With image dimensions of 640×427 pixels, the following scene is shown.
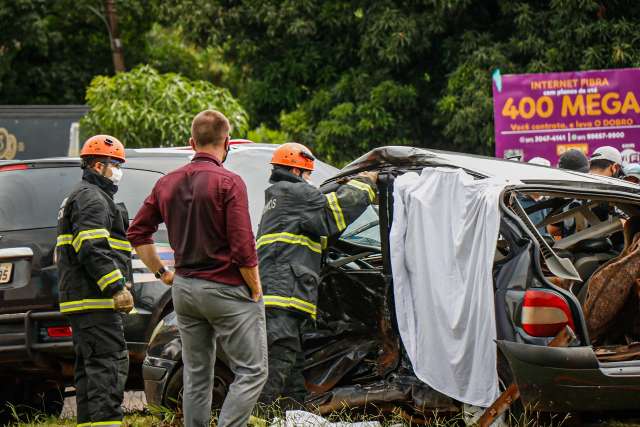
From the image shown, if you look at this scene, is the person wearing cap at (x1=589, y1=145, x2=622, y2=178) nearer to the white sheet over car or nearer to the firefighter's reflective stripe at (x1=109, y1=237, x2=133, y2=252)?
the white sheet over car

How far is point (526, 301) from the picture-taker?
16.3 ft

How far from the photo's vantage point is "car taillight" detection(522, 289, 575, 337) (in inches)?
194

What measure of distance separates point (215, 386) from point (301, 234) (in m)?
1.03

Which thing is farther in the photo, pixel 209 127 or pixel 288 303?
pixel 288 303

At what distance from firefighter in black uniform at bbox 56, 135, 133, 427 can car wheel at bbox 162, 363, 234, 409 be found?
Answer: 0.29 meters

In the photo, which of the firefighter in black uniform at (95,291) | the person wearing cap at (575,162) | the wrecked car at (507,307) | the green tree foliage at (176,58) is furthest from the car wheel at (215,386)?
the green tree foliage at (176,58)

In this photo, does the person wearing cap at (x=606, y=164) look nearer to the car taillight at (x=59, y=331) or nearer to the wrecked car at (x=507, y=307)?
the wrecked car at (x=507, y=307)

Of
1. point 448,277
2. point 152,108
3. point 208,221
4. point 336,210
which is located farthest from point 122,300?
point 152,108

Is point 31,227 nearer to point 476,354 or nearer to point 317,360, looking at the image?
point 317,360

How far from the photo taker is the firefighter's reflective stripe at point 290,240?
5.86 m

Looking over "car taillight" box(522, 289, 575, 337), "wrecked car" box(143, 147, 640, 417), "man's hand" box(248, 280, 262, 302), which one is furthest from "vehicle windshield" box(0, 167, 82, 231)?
"car taillight" box(522, 289, 575, 337)

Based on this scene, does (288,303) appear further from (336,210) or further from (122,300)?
(122,300)

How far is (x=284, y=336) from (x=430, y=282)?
0.93 meters

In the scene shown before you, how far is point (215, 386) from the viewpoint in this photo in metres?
6.05
